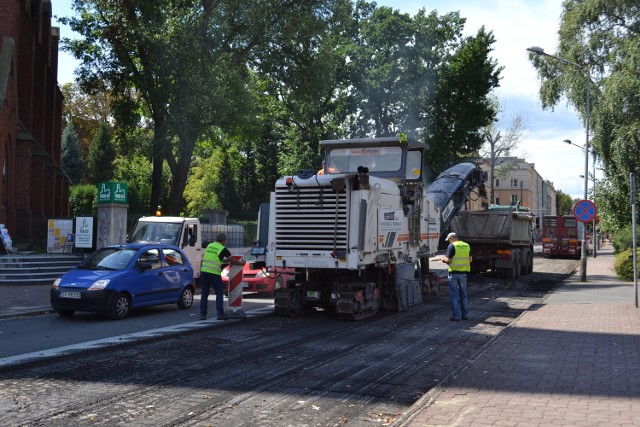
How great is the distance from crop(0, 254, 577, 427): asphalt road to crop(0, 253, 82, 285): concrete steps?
405 inches

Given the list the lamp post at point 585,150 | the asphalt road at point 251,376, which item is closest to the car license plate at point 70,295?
the asphalt road at point 251,376

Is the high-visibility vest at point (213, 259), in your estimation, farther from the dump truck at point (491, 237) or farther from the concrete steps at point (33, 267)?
the dump truck at point (491, 237)

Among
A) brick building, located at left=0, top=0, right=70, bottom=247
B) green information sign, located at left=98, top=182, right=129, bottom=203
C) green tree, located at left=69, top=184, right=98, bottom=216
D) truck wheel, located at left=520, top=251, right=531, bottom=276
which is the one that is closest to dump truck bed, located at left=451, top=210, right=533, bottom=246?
truck wheel, located at left=520, top=251, right=531, bottom=276

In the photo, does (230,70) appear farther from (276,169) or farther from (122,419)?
(276,169)

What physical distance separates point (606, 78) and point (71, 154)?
155 feet

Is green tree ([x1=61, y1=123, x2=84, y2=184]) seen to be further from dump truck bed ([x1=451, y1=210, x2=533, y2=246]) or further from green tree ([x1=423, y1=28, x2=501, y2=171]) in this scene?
dump truck bed ([x1=451, y1=210, x2=533, y2=246])

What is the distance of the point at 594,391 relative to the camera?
7.68 metres

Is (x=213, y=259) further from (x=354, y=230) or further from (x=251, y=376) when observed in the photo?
(x=251, y=376)

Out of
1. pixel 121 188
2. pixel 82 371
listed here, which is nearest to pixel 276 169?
pixel 121 188

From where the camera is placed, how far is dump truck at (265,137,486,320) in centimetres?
1345

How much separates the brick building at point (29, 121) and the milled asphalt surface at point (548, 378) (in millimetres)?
15165

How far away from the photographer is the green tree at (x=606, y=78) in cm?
2658

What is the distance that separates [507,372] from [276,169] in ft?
165

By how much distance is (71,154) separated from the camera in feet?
201
